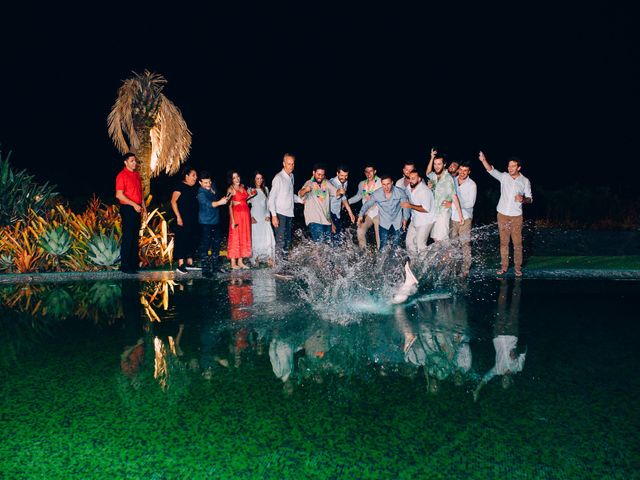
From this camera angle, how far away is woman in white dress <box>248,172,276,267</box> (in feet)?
40.6

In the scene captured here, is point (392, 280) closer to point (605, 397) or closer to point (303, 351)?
point (303, 351)

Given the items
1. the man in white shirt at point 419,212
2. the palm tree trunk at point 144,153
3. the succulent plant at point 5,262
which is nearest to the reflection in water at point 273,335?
the man in white shirt at point 419,212

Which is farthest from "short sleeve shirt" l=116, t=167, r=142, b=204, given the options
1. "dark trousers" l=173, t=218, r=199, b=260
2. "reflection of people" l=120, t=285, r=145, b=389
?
"reflection of people" l=120, t=285, r=145, b=389

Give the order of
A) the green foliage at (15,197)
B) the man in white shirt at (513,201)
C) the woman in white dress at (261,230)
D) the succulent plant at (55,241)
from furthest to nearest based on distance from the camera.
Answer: the green foliage at (15,197)
the woman in white dress at (261,230)
the succulent plant at (55,241)
the man in white shirt at (513,201)

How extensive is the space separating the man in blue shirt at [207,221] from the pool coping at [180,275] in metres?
0.35

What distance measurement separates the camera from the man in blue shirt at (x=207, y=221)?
11164 millimetres

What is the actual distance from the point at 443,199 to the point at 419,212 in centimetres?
47

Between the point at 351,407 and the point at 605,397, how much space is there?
1801mm

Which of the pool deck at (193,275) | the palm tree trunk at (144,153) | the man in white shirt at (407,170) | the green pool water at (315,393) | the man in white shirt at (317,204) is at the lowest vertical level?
the green pool water at (315,393)

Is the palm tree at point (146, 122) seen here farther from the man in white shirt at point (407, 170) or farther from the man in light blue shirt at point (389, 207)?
the man in white shirt at point (407, 170)

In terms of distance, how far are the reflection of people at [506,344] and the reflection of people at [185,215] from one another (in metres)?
5.57

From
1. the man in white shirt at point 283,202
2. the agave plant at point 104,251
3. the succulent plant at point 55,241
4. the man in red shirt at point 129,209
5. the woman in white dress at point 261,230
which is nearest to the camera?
the man in red shirt at point 129,209

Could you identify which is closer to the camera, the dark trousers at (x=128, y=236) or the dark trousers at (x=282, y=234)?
the dark trousers at (x=128, y=236)

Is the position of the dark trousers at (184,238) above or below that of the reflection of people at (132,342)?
above
